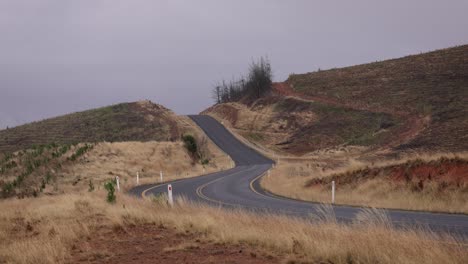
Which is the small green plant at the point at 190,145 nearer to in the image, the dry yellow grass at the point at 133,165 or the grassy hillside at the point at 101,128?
the dry yellow grass at the point at 133,165

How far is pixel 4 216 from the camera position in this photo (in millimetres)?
15109

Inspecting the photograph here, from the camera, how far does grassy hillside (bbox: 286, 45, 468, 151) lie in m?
47.0

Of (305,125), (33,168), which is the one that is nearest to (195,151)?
(305,125)

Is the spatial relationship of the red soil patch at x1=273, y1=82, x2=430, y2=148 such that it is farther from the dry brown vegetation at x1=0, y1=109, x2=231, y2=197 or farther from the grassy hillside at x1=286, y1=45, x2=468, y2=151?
the dry brown vegetation at x1=0, y1=109, x2=231, y2=197

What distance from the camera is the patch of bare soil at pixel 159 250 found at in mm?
7700

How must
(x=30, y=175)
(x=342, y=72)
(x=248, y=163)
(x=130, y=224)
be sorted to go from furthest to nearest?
(x=342, y=72)
(x=248, y=163)
(x=30, y=175)
(x=130, y=224)

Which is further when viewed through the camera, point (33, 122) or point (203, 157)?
point (33, 122)

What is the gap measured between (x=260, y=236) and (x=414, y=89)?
6344cm

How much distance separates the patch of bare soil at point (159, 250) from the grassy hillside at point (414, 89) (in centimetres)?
3532

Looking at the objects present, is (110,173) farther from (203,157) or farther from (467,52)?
(467,52)

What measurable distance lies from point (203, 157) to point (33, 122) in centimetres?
4263

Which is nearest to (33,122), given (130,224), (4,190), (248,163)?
(248,163)

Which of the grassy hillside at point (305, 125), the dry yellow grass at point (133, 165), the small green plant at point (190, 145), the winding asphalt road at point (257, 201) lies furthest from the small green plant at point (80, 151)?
the grassy hillside at point (305, 125)

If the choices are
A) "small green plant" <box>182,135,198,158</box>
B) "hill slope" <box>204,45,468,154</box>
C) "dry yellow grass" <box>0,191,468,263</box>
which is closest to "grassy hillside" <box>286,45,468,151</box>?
"hill slope" <box>204,45,468,154</box>
